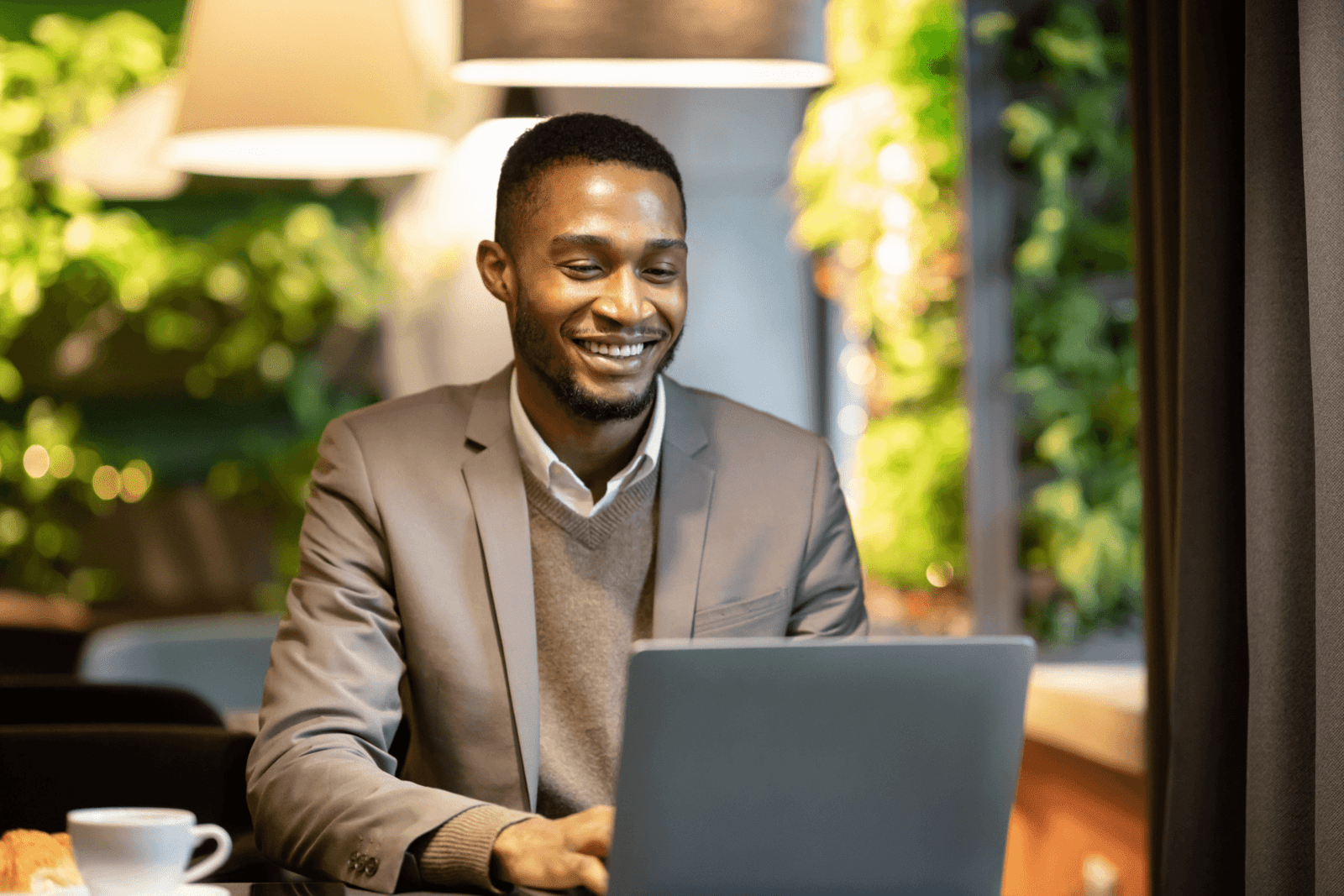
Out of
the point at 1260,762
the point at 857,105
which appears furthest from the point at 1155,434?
the point at 857,105

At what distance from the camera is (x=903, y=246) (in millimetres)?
3285

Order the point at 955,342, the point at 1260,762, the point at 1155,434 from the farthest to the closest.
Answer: the point at 955,342, the point at 1155,434, the point at 1260,762

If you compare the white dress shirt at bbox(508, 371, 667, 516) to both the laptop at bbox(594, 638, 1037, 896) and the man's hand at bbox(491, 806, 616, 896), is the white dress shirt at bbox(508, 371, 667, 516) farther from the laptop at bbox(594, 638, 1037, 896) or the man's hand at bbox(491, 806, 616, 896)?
the laptop at bbox(594, 638, 1037, 896)

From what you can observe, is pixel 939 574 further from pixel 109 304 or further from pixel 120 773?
pixel 109 304

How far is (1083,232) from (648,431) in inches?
56.0

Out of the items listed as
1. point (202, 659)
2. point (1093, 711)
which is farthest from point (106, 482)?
point (1093, 711)

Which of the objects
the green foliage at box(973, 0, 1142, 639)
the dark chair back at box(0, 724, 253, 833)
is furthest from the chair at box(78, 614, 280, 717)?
the green foliage at box(973, 0, 1142, 639)

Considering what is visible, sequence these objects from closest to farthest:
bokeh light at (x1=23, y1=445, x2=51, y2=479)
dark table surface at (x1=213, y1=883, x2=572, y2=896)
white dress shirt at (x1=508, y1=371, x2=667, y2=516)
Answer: dark table surface at (x1=213, y1=883, x2=572, y2=896)
white dress shirt at (x1=508, y1=371, x2=667, y2=516)
bokeh light at (x1=23, y1=445, x2=51, y2=479)

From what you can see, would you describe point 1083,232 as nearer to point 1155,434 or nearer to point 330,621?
point 1155,434

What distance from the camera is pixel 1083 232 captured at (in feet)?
9.20

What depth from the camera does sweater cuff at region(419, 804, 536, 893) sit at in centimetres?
122

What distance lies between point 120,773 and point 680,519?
0.80 m

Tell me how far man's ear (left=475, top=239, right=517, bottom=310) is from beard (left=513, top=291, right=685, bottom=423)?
0.04 m

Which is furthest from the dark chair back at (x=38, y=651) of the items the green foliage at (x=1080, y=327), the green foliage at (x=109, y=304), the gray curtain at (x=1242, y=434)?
the gray curtain at (x=1242, y=434)
